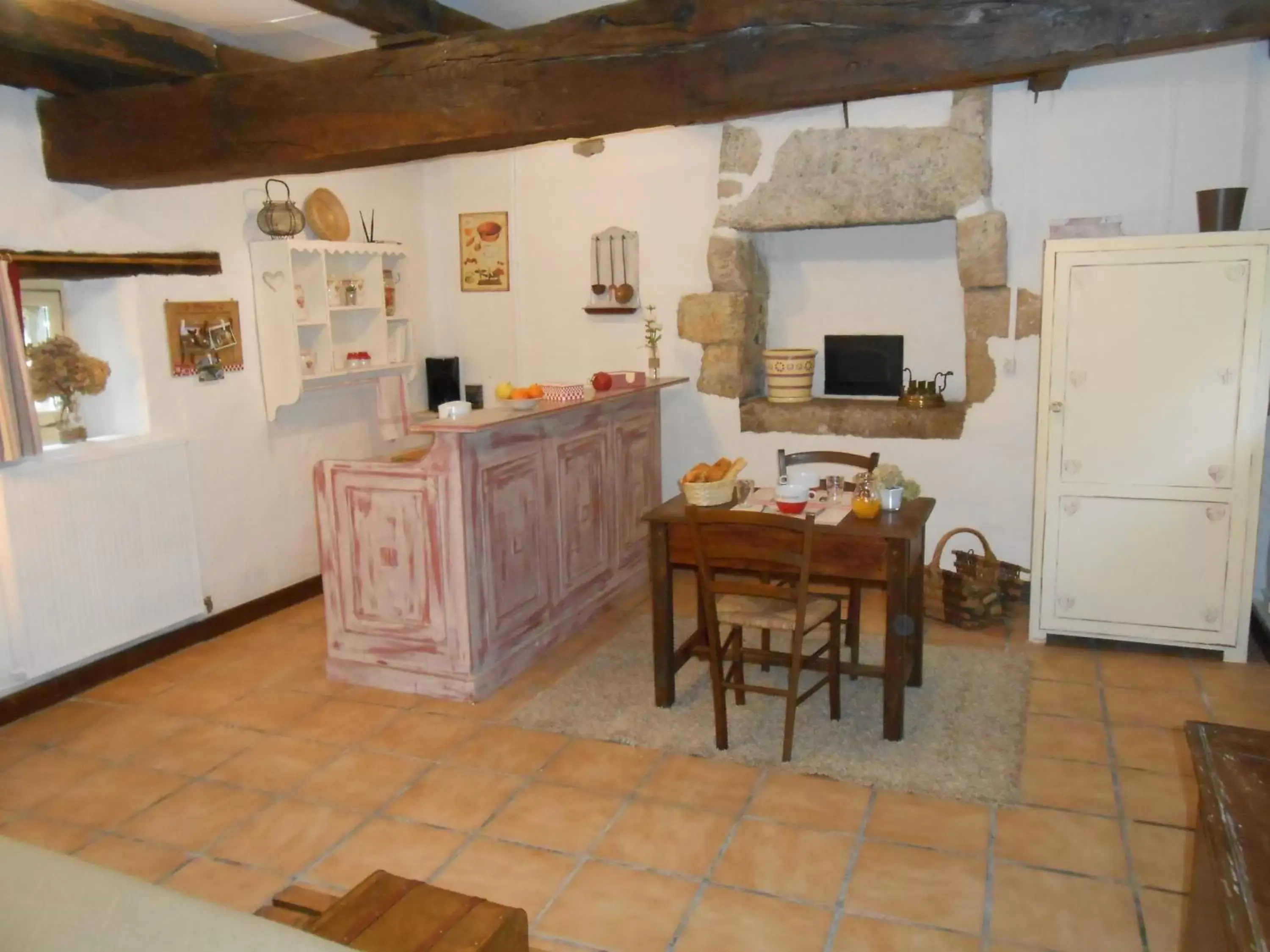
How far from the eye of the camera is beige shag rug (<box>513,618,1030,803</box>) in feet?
10.2

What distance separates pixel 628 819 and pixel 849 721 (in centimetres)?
99

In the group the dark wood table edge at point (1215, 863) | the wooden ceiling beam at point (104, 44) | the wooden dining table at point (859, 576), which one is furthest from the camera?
the wooden dining table at point (859, 576)

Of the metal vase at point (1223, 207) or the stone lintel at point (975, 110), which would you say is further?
the stone lintel at point (975, 110)

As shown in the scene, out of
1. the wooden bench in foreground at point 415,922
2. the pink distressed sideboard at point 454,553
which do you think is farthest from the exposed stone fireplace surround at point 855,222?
the wooden bench in foreground at point 415,922

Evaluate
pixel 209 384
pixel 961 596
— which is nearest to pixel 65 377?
pixel 209 384

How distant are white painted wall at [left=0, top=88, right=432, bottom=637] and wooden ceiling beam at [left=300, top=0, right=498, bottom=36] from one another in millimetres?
1502

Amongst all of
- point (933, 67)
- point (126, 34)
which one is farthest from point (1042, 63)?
point (126, 34)

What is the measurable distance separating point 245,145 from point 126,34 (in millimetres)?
494

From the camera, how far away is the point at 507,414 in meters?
3.76

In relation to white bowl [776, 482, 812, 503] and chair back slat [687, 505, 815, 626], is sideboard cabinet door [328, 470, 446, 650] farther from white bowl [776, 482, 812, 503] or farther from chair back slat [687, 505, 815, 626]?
white bowl [776, 482, 812, 503]

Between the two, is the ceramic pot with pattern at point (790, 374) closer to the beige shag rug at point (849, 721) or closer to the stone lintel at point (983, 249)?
the stone lintel at point (983, 249)

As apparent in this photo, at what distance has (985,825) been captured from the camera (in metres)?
2.80

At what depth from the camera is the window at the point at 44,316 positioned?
155 inches

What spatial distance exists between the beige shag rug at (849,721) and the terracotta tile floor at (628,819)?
0.22 feet
